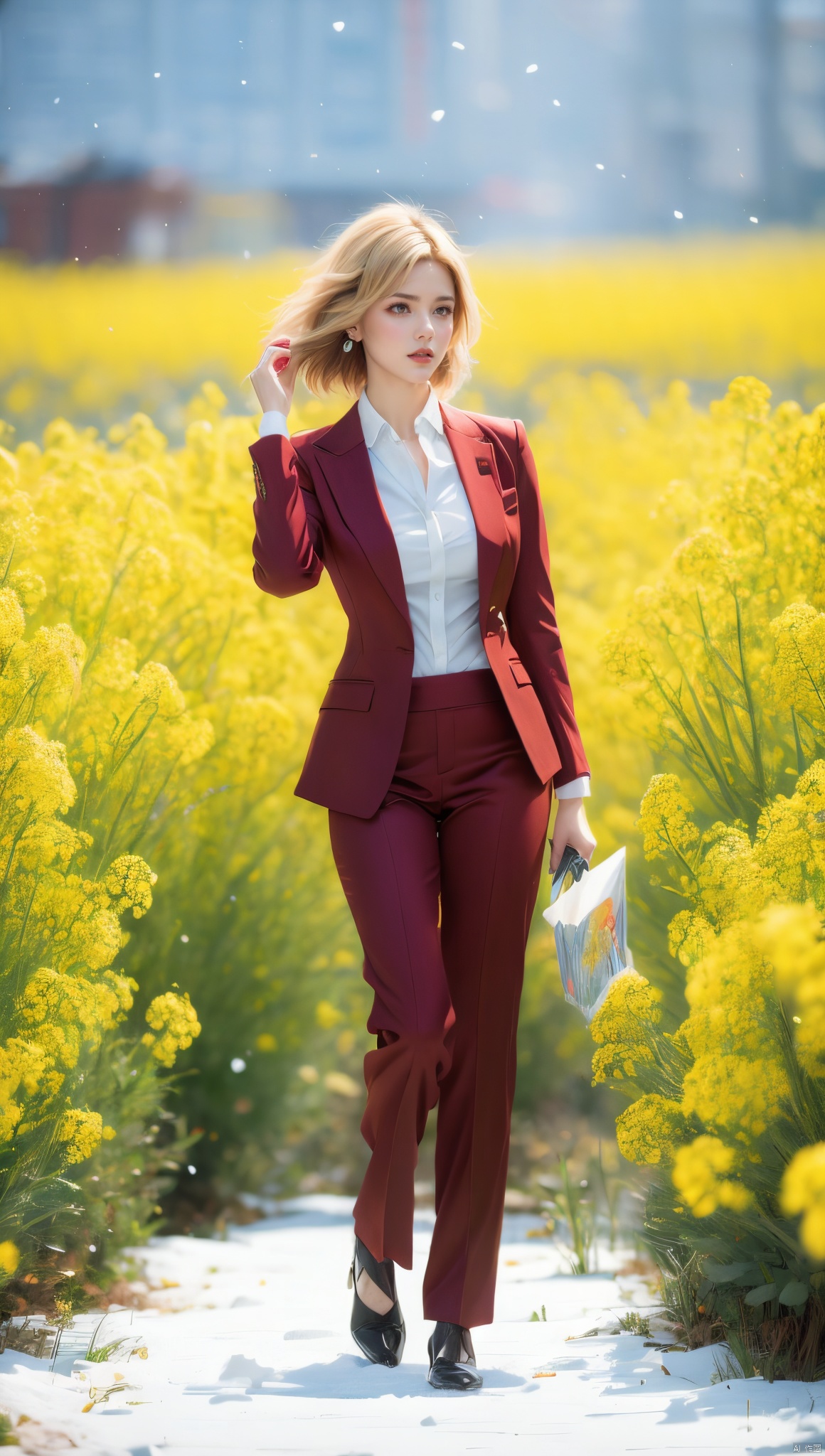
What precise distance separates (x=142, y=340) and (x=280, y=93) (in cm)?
135

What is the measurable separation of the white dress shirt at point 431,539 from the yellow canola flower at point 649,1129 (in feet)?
1.65

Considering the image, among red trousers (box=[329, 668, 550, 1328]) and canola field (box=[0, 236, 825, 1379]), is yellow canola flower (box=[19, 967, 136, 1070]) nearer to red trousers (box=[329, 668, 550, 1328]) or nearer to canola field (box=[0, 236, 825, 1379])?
canola field (box=[0, 236, 825, 1379])

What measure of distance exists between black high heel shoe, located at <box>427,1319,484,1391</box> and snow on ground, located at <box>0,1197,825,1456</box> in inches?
1.0

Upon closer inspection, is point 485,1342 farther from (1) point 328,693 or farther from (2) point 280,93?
(2) point 280,93

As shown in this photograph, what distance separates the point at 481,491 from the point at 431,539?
0.49ft

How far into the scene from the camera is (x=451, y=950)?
6.80ft

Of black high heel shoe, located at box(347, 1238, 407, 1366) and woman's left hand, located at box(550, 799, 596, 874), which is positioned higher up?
woman's left hand, located at box(550, 799, 596, 874)

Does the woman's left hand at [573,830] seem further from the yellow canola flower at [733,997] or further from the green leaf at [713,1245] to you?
the green leaf at [713,1245]

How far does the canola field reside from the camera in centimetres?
186

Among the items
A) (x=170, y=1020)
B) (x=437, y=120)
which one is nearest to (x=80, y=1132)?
(x=170, y=1020)

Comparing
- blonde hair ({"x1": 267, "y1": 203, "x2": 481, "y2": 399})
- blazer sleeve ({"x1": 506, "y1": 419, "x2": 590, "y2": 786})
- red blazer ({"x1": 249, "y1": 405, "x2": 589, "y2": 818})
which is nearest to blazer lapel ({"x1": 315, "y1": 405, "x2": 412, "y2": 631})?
red blazer ({"x1": 249, "y1": 405, "x2": 589, "y2": 818})

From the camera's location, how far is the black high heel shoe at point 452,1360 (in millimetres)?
1967

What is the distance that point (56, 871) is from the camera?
2.10m

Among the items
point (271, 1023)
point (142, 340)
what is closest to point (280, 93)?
point (142, 340)
